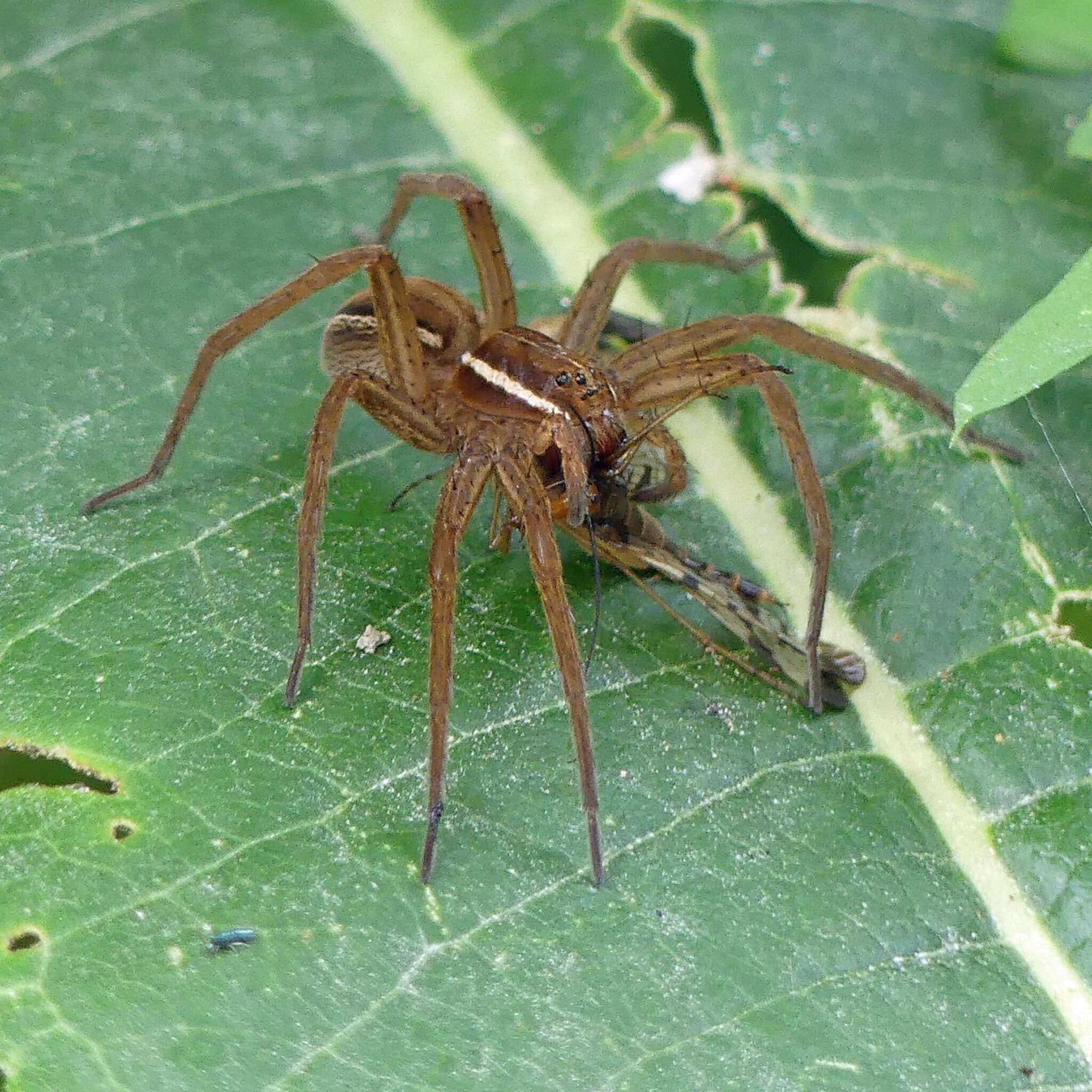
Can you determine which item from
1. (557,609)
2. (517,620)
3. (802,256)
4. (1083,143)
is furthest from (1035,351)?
(802,256)

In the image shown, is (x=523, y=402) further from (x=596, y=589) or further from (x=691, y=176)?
(x=691, y=176)

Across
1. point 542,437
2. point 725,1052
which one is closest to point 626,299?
point 542,437

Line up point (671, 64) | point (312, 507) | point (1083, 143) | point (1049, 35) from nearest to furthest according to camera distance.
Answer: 1. point (312, 507)
2. point (1083, 143)
3. point (1049, 35)
4. point (671, 64)

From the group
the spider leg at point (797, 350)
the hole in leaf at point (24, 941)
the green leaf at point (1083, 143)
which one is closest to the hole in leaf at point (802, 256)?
the spider leg at point (797, 350)

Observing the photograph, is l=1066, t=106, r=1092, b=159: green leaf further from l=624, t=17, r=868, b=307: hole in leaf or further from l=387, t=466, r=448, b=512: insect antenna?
l=387, t=466, r=448, b=512: insect antenna

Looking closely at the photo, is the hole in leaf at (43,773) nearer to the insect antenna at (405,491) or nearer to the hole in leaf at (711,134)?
the insect antenna at (405,491)
